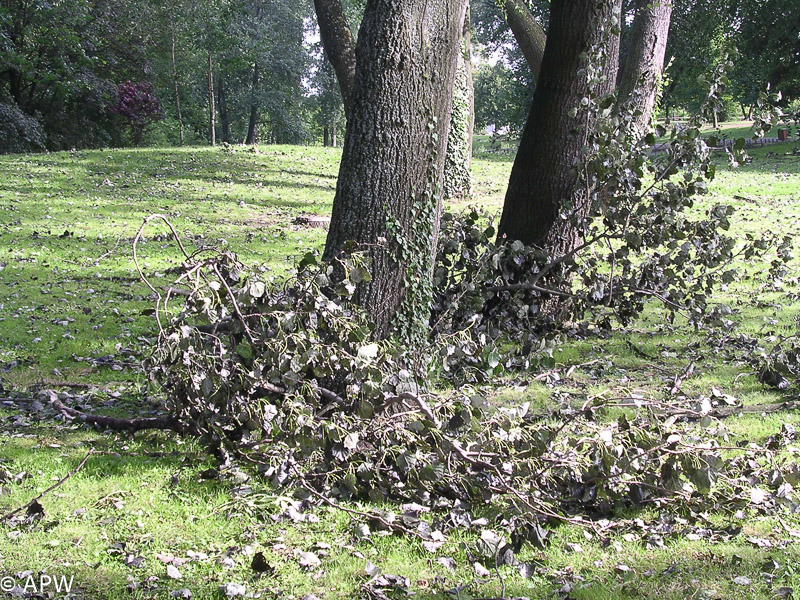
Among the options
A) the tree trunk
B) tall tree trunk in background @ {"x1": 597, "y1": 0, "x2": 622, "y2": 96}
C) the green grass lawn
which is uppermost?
the tree trunk

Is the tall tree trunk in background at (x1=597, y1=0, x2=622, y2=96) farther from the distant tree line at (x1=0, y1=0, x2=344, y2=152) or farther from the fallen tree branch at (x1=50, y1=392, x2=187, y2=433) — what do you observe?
the distant tree line at (x1=0, y1=0, x2=344, y2=152)

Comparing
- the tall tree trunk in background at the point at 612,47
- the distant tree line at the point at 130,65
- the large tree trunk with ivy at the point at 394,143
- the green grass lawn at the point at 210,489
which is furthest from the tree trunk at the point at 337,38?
the large tree trunk with ivy at the point at 394,143

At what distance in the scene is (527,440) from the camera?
3.85 meters

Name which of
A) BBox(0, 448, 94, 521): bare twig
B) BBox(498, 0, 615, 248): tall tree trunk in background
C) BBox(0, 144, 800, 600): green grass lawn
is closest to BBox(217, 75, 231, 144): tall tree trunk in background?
BBox(0, 144, 800, 600): green grass lawn

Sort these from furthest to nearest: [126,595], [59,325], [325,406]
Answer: [59,325]
[325,406]
[126,595]

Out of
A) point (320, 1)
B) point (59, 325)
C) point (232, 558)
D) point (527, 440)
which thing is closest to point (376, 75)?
point (527, 440)

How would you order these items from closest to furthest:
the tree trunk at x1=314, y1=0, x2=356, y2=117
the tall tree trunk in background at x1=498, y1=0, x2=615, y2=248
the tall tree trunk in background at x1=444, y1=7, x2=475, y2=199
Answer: the tall tree trunk in background at x1=498, y1=0, x2=615, y2=248, the tree trunk at x1=314, y1=0, x2=356, y2=117, the tall tree trunk in background at x1=444, y1=7, x2=475, y2=199

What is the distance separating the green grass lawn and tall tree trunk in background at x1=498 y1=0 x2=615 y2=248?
1.28 meters

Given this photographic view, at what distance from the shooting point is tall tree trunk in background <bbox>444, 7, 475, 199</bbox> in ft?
46.6

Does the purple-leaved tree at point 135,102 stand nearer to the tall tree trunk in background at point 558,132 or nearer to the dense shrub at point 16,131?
the dense shrub at point 16,131

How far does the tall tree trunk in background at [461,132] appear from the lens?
14.2 meters

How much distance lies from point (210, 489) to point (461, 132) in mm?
11570

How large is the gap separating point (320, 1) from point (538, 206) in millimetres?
7912

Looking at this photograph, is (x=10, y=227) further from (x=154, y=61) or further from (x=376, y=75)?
(x=154, y=61)
